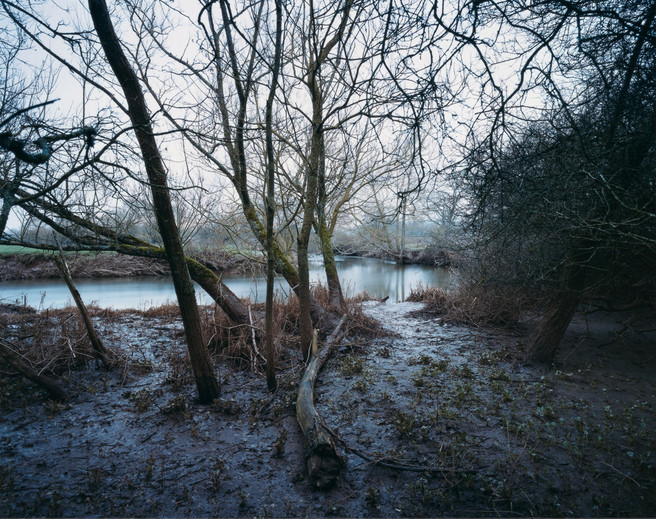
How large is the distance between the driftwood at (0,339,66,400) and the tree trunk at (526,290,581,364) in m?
7.55

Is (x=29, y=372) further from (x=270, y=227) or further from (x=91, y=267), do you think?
(x=91, y=267)

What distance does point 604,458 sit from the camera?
3.51m

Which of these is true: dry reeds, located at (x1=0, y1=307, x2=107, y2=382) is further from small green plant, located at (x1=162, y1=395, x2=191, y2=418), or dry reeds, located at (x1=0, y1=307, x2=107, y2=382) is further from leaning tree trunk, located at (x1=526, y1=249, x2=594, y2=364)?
leaning tree trunk, located at (x1=526, y1=249, x2=594, y2=364)

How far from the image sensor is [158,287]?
20641 millimetres

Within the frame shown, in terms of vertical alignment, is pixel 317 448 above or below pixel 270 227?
below

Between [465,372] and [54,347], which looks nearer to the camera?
[465,372]

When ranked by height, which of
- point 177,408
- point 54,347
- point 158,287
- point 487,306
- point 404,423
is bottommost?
point 158,287

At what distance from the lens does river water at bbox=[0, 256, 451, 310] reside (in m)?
16.0

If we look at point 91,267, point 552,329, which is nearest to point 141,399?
point 552,329

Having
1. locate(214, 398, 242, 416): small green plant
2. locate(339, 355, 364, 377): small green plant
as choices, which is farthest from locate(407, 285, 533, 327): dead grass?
locate(214, 398, 242, 416): small green plant

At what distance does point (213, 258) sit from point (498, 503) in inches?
742

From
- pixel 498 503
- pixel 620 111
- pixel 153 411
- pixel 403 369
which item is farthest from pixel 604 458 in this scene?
pixel 153 411

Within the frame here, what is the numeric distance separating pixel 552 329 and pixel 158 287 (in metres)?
20.2

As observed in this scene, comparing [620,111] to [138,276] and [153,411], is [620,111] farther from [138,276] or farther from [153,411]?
[138,276]
